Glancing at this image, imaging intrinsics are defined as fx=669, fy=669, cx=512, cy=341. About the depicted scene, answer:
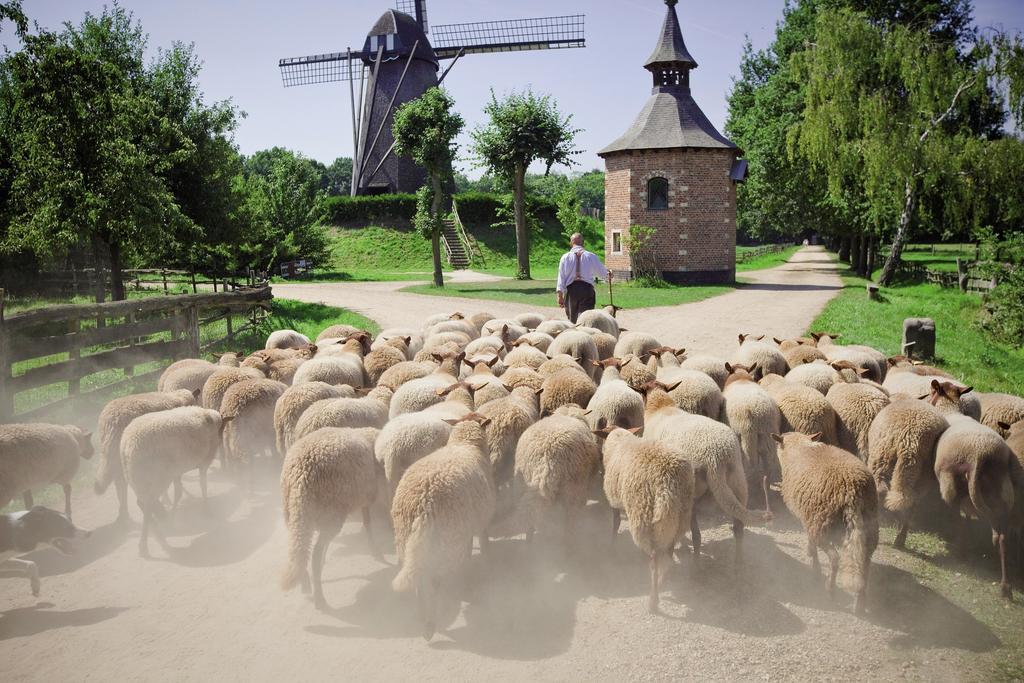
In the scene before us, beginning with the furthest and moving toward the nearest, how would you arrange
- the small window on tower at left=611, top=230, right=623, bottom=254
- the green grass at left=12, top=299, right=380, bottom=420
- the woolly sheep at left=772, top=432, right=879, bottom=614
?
the small window on tower at left=611, top=230, right=623, bottom=254, the green grass at left=12, top=299, right=380, bottom=420, the woolly sheep at left=772, top=432, right=879, bottom=614

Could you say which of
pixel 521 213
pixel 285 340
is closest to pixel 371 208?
pixel 521 213

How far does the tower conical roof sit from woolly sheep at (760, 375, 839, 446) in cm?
2836

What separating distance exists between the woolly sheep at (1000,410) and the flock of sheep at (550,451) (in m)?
0.03

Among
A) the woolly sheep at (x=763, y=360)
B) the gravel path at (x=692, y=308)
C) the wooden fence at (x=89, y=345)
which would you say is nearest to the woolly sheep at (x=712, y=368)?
the woolly sheep at (x=763, y=360)

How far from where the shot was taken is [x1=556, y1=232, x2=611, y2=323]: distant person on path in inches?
507

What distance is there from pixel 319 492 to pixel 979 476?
546cm

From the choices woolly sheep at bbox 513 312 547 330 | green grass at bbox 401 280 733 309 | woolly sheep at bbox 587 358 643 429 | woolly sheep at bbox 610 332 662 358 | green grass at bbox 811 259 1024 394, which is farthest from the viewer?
green grass at bbox 401 280 733 309

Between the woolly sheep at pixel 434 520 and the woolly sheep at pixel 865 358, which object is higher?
the woolly sheep at pixel 865 358

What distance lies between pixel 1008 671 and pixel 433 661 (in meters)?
3.74

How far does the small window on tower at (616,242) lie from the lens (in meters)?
30.8

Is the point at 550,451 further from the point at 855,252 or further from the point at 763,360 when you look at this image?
the point at 855,252

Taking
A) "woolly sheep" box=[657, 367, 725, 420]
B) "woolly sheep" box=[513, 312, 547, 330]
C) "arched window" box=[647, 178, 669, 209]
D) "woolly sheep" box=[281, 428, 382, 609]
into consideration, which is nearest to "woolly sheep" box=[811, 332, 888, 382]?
"woolly sheep" box=[657, 367, 725, 420]

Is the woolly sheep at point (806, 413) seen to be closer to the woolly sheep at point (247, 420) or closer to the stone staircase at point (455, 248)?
the woolly sheep at point (247, 420)

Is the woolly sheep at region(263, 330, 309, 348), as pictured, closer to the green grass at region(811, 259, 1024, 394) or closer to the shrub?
the green grass at region(811, 259, 1024, 394)
